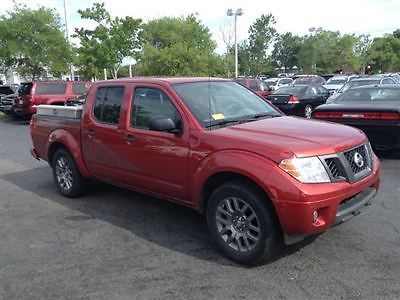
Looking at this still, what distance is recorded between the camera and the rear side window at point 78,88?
65.0 feet

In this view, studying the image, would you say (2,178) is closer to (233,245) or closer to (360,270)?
(233,245)

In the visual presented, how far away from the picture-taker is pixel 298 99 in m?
17.0

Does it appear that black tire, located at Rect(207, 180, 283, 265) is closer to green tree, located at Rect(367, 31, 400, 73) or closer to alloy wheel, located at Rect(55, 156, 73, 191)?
alloy wheel, located at Rect(55, 156, 73, 191)

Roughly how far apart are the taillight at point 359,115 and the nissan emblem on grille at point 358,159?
4201mm

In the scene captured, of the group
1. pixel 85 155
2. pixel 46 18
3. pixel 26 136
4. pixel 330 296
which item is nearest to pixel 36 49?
pixel 46 18

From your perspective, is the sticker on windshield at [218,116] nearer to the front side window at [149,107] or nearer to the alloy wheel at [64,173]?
the front side window at [149,107]

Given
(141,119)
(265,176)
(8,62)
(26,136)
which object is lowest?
(26,136)

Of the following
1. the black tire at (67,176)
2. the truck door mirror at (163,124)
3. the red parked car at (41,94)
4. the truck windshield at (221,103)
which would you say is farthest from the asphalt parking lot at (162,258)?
the red parked car at (41,94)

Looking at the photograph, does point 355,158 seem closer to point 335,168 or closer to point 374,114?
point 335,168

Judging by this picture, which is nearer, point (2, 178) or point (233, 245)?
point (233, 245)

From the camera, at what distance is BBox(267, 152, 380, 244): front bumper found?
3.72 m

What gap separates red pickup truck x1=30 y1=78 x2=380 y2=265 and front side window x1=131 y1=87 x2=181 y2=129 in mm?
12

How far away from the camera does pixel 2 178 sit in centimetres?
838

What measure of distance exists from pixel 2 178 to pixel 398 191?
6.88 m
